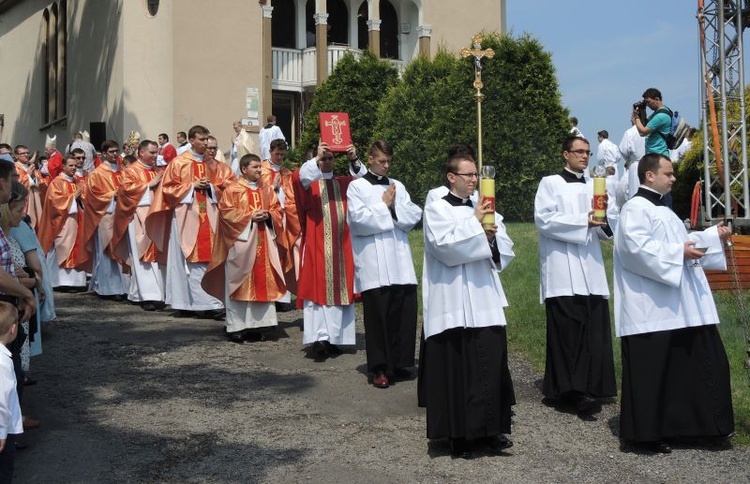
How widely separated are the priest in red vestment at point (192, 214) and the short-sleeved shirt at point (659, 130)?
16.3ft

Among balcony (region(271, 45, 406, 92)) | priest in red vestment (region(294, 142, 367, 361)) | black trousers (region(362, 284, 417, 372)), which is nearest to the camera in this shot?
black trousers (region(362, 284, 417, 372))

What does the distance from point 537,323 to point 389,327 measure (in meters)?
2.58

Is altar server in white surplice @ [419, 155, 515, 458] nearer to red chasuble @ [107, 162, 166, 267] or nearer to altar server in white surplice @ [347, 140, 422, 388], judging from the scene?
altar server in white surplice @ [347, 140, 422, 388]

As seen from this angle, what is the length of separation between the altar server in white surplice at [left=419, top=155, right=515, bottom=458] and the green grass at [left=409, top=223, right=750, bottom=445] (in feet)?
5.63

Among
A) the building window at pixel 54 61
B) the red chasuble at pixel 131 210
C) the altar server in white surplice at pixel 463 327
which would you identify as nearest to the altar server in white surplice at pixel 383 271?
the altar server in white surplice at pixel 463 327

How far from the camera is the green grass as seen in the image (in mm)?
7949

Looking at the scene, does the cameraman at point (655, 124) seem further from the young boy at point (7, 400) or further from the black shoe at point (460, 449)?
the young boy at point (7, 400)

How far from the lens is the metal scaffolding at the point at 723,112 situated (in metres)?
12.7

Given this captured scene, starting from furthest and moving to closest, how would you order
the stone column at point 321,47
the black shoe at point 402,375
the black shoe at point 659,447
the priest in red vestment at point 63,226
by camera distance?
the stone column at point 321,47 < the priest in red vestment at point 63,226 < the black shoe at point 402,375 < the black shoe at point 659,447

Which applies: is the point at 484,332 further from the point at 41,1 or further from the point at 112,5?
the point at 41,1

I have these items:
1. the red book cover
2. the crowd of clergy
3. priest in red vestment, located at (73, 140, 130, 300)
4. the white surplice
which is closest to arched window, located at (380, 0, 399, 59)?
priest in red vestment, located at (73, 140, 130, 300)

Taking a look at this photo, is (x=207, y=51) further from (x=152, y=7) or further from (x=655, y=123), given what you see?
(x=655, y=123)

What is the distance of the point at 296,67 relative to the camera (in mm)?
28172

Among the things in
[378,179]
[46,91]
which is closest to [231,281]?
[378,179]
